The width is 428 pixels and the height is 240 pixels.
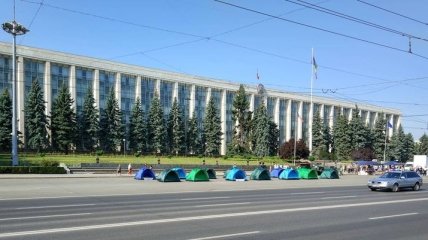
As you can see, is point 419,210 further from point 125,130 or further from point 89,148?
point 125,130

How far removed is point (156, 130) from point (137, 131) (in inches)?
162

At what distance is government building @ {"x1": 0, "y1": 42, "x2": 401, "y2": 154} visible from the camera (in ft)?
284

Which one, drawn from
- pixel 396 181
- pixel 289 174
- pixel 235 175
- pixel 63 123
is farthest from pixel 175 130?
pixel 396 181

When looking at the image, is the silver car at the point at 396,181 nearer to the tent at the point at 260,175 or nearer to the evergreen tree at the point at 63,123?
the tent at the point at 260,175

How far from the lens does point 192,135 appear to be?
103m

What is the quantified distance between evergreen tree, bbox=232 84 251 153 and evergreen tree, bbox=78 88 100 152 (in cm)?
2996

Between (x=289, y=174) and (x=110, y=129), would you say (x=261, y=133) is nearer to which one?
(x=110, y=129)

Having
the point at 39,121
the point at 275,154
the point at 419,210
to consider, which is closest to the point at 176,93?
the point at 275,154

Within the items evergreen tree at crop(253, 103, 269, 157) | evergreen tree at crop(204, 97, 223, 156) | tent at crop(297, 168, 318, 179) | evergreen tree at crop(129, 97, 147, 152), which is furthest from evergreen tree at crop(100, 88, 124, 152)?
tent at crop(297, 168, 318, 179)

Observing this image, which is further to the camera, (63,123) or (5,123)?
(63,123)

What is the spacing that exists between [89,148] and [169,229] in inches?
2981

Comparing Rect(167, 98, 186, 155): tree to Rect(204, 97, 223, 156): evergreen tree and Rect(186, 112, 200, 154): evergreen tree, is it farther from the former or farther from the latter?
Rect(204, 97, 223, 156): evergreen tree

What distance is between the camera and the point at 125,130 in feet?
306

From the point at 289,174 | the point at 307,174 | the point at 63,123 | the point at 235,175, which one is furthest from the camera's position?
the point at 63,123
